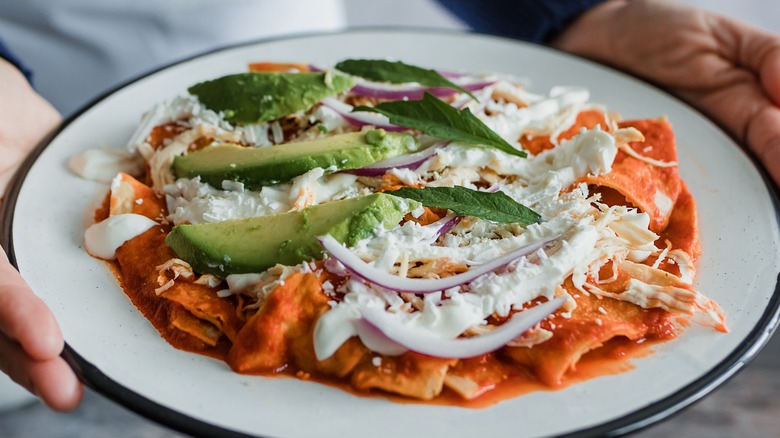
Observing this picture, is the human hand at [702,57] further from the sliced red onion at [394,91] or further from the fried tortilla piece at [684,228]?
the sliced red onion at [394,91]

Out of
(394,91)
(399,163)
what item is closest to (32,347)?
(399,163)

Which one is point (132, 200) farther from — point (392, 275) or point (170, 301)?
point (392, 275)

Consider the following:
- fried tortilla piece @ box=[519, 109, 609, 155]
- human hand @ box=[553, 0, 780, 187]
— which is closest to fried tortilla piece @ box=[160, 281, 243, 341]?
fried tortilla piece @ box=[519, 109, 609, 155]

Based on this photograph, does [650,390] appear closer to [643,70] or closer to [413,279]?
[413,279]

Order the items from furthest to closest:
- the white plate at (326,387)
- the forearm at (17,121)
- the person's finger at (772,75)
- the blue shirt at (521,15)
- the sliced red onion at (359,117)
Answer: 1. the blue shirt at (521,15)
2. the person's finger at (772,75)
3. the forearm at (17,121)
4. the sliced red onion at (359,117)
5. the white plate at (326,387)

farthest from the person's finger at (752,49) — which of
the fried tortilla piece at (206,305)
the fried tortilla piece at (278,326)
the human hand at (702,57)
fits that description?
the fried tortilla piece at (206,305)

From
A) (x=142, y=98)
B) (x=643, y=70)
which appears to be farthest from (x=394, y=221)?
(x=643, y=70)
